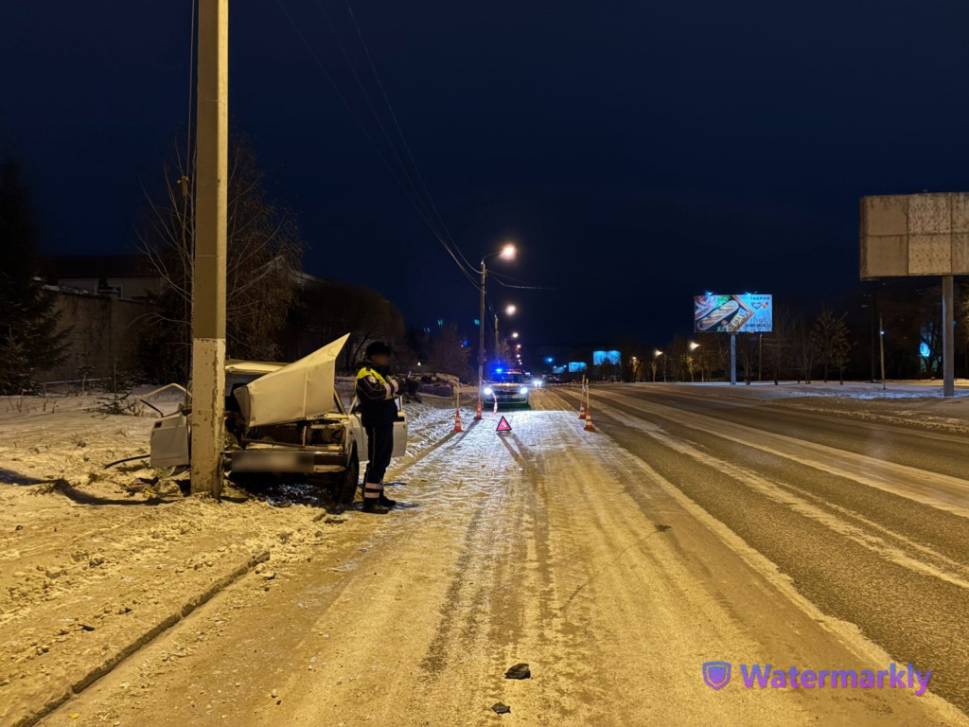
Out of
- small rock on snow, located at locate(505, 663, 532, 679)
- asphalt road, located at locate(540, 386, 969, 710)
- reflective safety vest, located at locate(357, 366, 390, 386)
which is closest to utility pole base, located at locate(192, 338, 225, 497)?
reflective safety vest, located at locate(357, 366, 390, 386)

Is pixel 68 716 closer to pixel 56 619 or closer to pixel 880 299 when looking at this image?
pixel 56 619

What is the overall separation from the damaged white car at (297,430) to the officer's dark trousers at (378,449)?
0.93 feet

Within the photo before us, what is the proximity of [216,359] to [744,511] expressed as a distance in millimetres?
6283

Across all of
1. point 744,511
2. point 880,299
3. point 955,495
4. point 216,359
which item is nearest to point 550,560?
point 744,511

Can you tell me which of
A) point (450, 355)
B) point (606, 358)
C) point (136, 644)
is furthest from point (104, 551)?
point (606, 358)

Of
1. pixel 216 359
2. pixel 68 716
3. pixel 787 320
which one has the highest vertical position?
pixel 787 320

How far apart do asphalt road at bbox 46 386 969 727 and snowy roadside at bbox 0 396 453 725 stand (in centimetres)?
17

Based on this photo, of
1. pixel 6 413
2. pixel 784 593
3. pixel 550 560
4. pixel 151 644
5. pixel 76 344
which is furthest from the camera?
pixel 76 344

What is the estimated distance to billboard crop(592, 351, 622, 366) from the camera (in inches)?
5732

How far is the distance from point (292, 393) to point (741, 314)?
65.3 meters

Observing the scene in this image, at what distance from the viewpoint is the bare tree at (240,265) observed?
20.0 metres

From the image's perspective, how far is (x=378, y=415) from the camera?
8.18 m

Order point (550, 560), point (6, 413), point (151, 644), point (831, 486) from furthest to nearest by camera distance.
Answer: point (6, 413) → point (831, 486) → point (550, 560) → point (151, 644)

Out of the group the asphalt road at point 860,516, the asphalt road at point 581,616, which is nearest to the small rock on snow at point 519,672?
the asphalt road at point 581,616
